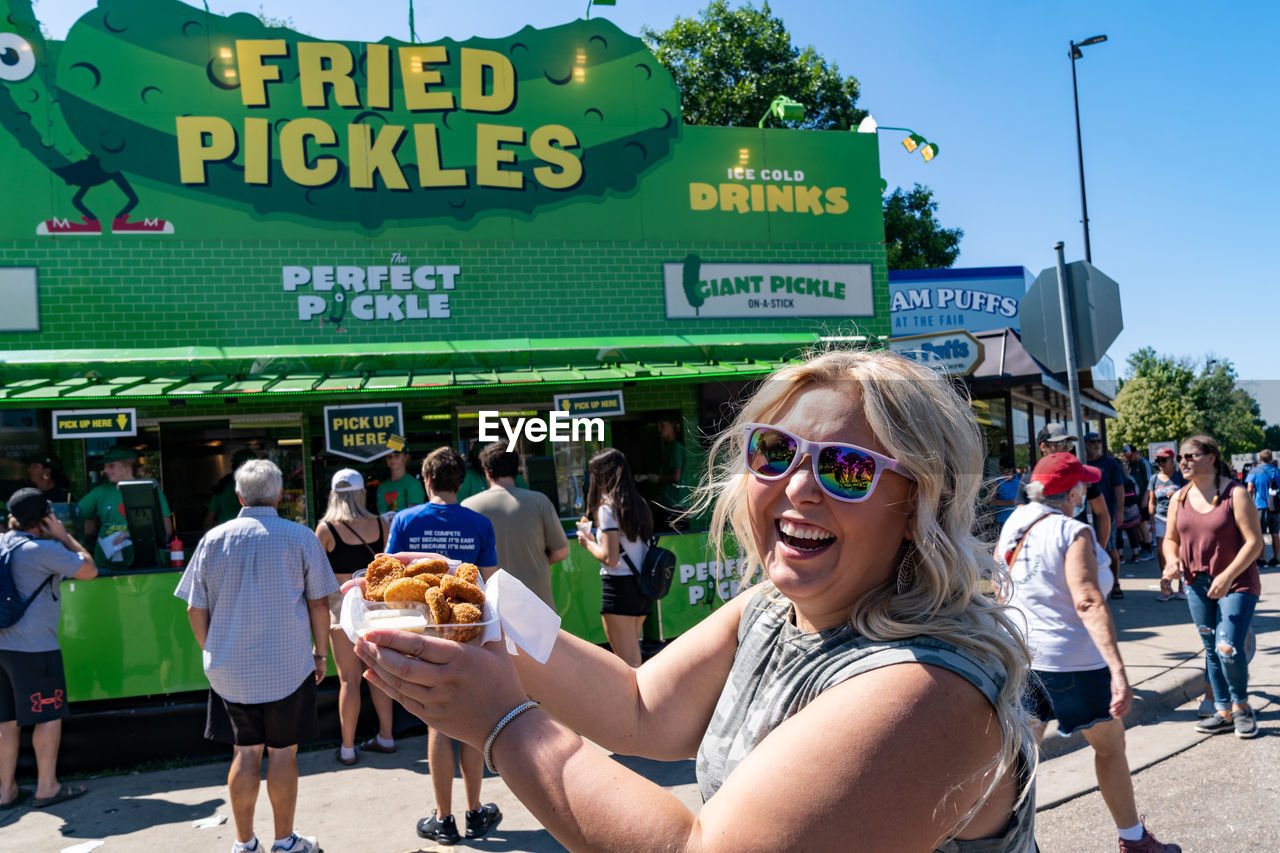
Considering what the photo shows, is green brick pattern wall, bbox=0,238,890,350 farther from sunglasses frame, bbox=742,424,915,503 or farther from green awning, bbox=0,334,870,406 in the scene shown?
sunglasses frame, bbox=742,424,915,503

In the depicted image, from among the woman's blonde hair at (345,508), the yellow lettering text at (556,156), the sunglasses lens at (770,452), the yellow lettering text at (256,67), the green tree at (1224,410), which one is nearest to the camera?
the sunglasses lens at (770,452)

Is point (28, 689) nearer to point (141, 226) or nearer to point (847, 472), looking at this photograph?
point (141, 226)

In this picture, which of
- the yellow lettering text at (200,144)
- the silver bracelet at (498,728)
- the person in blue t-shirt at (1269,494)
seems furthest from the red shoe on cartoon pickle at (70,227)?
the person in blue t-shirt at (1269,494)

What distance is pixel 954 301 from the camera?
64.2 feet

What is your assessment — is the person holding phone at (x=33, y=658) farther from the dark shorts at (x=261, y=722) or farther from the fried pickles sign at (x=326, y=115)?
the fried pickles sign at (x=326, y=115)

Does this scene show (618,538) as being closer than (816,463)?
No

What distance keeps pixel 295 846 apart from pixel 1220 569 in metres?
5.72

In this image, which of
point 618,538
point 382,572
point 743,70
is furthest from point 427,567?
point 743,70

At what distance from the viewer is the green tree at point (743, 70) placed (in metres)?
22.9

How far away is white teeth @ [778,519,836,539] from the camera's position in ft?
5.22

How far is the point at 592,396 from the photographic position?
28.9 ft

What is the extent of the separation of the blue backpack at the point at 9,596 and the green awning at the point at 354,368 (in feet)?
7.63

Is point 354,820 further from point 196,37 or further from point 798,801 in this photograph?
point 196,37

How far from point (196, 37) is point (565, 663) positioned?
981cm
